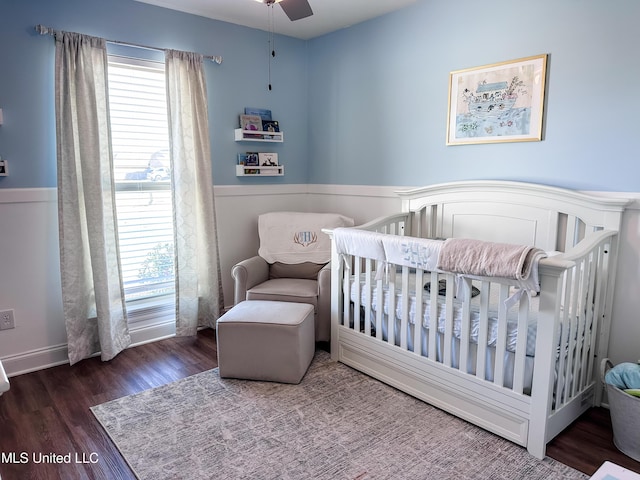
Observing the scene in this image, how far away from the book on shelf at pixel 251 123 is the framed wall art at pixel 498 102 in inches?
62.5

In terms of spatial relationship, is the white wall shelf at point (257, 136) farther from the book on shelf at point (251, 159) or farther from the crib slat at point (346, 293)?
the crib slat at point (346, 293)

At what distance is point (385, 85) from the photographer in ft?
11.5

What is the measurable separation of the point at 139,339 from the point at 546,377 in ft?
9.13

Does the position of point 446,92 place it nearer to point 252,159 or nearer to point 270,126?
point 270,126

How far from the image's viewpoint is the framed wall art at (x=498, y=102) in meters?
2.62

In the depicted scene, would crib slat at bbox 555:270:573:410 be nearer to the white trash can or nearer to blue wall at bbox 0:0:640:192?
the white trash can

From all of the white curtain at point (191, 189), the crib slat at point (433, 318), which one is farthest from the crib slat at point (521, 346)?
the white curtain at point (191, 189)

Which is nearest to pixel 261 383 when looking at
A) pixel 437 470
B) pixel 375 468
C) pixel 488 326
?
pixel 375 468

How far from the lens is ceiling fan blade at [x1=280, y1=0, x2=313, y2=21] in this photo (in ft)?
7.37

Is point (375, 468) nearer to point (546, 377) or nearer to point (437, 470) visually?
point (437, 470)

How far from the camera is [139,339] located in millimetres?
3430

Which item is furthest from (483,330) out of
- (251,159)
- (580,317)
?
(251,159)

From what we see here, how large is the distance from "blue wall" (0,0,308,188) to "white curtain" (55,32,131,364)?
11 centimetres

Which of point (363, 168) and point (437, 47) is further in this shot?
point (363, 168)
